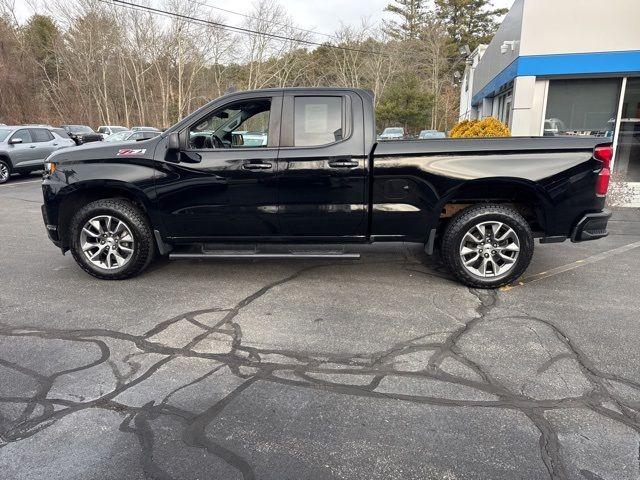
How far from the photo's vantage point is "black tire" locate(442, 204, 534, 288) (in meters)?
4.68

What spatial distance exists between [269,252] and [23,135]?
13414 millimetres

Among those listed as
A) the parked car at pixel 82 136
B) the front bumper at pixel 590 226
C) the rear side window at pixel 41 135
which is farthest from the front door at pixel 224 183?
the parked car at pixel 82 136

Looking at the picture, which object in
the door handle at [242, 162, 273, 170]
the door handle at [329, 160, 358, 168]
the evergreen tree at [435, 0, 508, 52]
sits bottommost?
the door handle at [242, 162, 273, 170]

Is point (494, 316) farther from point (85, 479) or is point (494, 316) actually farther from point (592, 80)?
point (592, 80)

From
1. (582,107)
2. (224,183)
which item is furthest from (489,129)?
(224,183)

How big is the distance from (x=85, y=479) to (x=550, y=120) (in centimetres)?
1196

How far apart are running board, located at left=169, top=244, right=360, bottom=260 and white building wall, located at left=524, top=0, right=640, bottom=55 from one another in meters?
8.76

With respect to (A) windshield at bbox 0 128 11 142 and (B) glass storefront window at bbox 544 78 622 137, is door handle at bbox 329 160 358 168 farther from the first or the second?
(A) windshield at bbox 0 128 11 142

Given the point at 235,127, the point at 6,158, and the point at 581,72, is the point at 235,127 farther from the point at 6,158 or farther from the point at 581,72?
the point at 6,158

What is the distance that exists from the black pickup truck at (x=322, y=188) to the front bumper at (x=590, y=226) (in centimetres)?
1

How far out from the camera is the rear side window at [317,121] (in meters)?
4.71

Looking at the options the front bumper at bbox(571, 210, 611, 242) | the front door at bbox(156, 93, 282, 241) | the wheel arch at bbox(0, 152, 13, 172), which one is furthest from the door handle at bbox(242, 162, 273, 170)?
the wheel arch at bbox(0, 152, 13, 172)

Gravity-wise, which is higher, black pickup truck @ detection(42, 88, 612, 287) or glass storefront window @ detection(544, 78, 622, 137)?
glass storefront window @ detection(544, 78, 622, 137)

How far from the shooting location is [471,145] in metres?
4.62
